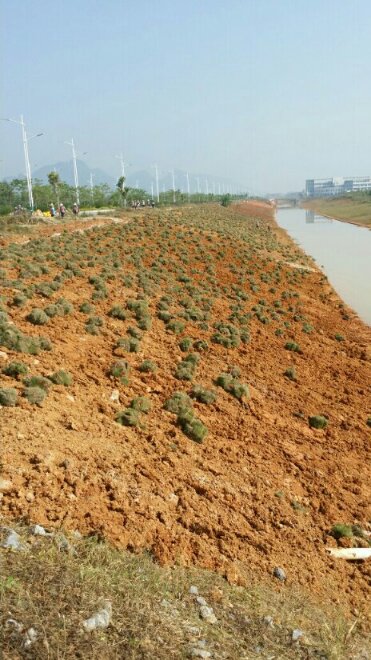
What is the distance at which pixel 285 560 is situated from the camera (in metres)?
8.02

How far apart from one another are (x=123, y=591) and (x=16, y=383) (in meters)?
5.51

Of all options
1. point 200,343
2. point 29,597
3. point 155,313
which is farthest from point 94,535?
point 155,313

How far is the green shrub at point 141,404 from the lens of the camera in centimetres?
1116

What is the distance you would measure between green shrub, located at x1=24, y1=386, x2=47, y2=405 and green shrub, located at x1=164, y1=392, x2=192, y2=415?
319cm

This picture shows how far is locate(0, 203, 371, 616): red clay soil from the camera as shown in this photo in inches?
293

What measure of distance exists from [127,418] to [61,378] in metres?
1.77

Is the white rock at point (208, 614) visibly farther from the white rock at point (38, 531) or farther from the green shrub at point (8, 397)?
the green shrub at point (8, 397)

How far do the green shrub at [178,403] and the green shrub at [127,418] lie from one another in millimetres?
1163

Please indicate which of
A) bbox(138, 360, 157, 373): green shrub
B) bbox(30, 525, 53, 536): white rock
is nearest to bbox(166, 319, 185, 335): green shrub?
bbox(138, 360, 157, 373): green shrub

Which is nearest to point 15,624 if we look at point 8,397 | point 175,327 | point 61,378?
point 8,397

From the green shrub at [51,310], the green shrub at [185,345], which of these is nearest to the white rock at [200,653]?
the green shrub at [51,310]

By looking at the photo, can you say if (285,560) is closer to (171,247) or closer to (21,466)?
(21,466)

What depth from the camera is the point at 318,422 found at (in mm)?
13422

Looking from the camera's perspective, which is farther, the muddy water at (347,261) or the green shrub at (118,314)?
→ the muddy water at (347,261)
